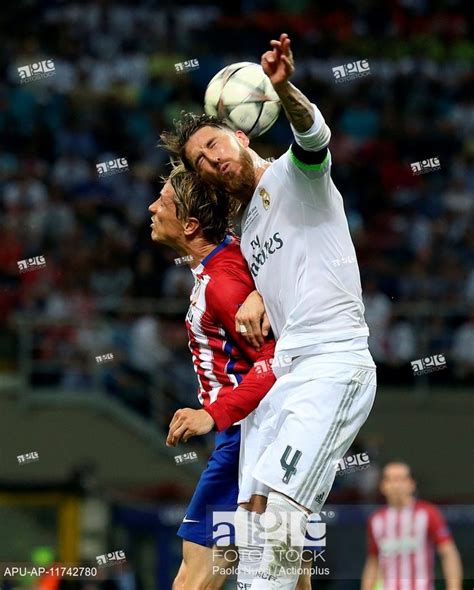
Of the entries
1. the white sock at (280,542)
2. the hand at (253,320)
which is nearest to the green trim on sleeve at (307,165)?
the hand at (253,320)

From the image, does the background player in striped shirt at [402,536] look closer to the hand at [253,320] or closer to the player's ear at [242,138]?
the hand at [253,320]

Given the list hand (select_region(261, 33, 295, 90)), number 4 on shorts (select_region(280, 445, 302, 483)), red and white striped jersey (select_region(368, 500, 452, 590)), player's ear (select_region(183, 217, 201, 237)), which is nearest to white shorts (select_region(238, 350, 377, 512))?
number 4 on shorts (select_region(280, 445, 302, 483))

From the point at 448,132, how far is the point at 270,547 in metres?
11.5

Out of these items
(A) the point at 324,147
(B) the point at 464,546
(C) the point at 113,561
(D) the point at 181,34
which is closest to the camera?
(A) the point at 324,147

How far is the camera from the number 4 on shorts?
4926 millimetres

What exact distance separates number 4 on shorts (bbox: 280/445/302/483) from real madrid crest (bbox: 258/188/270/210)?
98 cm

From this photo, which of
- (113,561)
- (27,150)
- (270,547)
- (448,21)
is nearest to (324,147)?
→ (270,547)

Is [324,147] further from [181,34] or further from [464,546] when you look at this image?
[181,34]

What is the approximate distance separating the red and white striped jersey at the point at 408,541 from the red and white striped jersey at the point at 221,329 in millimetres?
3426

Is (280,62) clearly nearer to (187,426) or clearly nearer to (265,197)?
(265,197)

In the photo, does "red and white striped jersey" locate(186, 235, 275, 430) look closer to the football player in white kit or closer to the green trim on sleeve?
the football player in white kit

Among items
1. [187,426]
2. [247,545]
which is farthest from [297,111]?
[247,545]

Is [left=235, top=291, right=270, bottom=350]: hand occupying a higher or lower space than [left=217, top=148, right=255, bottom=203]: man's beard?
lower

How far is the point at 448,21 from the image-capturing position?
17.8 meters
